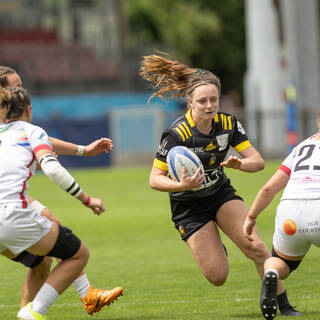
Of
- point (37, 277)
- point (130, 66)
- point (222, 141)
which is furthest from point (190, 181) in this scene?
point (130, 66)

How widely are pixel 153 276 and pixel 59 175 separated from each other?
4032 millimetres

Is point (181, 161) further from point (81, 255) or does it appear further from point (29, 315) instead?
point (29, 315)

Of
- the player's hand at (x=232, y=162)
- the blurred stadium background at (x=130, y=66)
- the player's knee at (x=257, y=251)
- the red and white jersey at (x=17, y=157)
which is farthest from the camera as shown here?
the blurred stadium background at (x=130, y=66)

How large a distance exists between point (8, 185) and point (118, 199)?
1486cm

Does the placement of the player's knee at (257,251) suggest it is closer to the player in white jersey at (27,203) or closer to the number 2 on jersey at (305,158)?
the number 2 on jersey at (305,158)

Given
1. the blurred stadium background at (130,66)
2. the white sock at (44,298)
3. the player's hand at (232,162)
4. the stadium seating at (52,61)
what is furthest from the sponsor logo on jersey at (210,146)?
the stadium seating at (52,61)

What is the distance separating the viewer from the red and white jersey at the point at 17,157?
6137 mm

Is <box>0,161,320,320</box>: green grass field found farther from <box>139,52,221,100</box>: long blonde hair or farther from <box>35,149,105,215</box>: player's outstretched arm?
<box>139,52,221,100</box>: long blonde hair

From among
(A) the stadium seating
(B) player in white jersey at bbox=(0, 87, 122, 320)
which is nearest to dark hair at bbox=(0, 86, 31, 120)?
(B) player in white jersey at bbox=(0, 87, 122, 320)

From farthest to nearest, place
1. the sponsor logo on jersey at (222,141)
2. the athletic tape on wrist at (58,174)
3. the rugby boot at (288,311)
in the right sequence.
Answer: the sponsor logo on jersey at (222,141)
the rugby boot at (288,311)
the athletic tape on wrist at (58,174)

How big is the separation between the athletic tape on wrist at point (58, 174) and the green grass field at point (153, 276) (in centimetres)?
168

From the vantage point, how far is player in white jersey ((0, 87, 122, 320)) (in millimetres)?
6066

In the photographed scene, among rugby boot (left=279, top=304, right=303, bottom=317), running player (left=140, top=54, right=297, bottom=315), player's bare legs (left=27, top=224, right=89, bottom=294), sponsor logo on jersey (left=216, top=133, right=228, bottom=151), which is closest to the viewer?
player's bare legs (left=27, top=224, right=89, bottom=294)

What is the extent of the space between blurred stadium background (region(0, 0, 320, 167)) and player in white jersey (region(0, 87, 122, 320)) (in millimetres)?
21733
